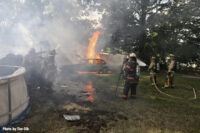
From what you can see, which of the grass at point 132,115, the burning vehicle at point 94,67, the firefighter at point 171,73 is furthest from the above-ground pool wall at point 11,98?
the burning vehicle at point 94,67

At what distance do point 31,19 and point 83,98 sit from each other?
74.7 ft

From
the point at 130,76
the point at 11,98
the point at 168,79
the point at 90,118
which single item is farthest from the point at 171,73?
the point at 11,98

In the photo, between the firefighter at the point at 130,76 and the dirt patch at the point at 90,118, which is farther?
the firefighter at the point at 130,76

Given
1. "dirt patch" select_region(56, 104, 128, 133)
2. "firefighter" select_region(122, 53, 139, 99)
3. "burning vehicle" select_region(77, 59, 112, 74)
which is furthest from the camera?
"burning vehicle" select_region(77, 59, 112, 74)

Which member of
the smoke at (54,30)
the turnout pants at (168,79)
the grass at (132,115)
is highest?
the smoke at (54,30)

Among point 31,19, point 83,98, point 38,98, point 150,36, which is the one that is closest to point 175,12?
point 150,36

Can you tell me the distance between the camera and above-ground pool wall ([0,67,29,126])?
3.64 metres

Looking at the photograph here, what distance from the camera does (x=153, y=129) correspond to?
4199mm

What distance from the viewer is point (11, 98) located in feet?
12.7

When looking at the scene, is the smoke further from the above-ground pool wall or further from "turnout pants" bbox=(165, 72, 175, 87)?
the above-ground pool wall

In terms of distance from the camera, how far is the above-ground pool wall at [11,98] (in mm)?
3635

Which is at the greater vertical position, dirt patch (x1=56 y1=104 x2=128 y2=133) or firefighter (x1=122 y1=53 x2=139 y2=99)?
firefighter (x1=122 y1=53 x2=139 y2=99)

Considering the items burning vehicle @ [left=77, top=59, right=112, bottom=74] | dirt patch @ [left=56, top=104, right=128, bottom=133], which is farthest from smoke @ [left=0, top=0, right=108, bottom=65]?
dirt patch @ [left=56, top=104, right=128, bottom=133]

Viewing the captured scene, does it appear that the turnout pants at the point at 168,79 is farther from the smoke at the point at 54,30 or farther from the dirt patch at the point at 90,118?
the smoke at the point at 54,30
